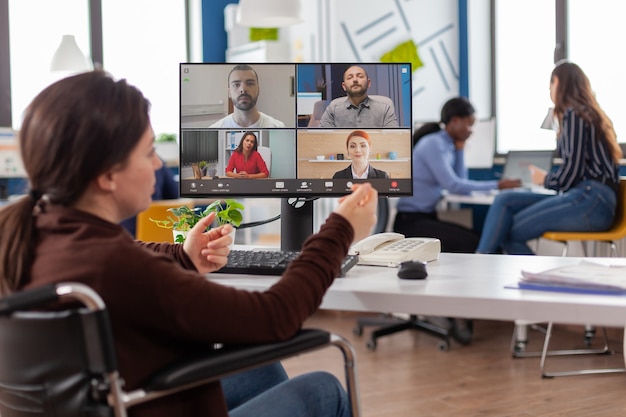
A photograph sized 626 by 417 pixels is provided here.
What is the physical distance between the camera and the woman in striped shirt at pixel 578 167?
13.6 ft

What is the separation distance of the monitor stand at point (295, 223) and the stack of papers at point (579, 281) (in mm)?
729

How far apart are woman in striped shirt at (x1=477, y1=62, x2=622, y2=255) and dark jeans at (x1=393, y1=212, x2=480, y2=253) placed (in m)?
0.43

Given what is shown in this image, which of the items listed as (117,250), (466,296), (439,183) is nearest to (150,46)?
(439,183)

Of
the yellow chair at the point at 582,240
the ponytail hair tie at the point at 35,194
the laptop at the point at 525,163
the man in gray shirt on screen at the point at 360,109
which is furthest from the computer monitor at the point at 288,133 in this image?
the laptop at the point at 525,163

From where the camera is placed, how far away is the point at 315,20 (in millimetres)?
6086

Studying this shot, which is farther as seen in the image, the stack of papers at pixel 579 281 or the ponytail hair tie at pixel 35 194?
the stack of papers at pixel 579 281

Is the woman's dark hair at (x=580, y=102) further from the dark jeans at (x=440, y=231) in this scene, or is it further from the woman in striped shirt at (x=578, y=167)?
the dark jeans at (x=440, y=231)

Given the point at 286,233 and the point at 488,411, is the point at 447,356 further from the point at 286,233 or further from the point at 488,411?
the point at 286,233

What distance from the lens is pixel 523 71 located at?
243 inches

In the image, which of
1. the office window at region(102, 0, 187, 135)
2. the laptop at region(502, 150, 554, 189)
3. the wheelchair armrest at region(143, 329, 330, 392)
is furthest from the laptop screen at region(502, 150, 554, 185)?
the wheelchair armrest at region(143, 329, 330, 392)

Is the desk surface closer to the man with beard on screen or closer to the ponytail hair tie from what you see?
the man with beard on screen

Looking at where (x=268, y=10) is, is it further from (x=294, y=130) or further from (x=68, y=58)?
(x=294, y=130)

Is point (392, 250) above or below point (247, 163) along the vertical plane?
below

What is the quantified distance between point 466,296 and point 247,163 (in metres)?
0.83
